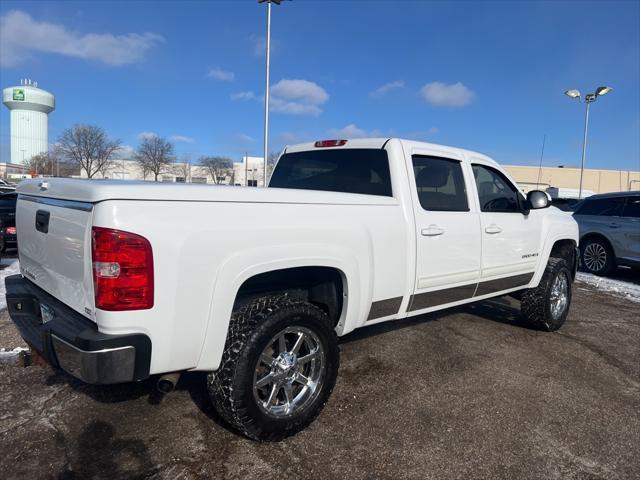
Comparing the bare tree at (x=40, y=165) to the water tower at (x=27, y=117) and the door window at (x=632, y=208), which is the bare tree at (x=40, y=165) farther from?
the door window at (x=632, y=208)

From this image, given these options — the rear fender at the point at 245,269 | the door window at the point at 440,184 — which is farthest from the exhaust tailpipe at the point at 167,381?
the door window at the point at 440,184

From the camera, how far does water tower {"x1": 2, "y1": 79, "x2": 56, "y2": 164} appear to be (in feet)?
375

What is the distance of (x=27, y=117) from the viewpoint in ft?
384

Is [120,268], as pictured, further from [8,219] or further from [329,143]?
[8,219]

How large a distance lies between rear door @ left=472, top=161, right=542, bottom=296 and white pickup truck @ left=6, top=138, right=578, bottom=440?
0.13ft

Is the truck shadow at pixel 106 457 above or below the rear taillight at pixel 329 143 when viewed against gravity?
below

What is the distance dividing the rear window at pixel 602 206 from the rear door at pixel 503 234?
575 cm

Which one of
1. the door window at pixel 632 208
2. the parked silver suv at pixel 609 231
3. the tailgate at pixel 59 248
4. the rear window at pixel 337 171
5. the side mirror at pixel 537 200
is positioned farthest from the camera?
the door window at pixel 632 208

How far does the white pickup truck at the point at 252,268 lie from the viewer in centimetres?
218

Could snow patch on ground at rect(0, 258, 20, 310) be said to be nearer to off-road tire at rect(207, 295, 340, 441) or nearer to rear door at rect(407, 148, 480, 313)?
off-road tire at rect(207, 295, 340, 441)

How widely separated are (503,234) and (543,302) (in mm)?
1248

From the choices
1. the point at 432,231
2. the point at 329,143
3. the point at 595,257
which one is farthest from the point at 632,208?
the point at 329,143

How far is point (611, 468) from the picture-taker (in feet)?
8.96

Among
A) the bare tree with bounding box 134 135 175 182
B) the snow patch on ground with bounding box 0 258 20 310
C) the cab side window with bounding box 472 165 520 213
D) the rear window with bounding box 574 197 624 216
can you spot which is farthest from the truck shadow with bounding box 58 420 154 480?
the bare tree with bounding box 134 135 175 182
